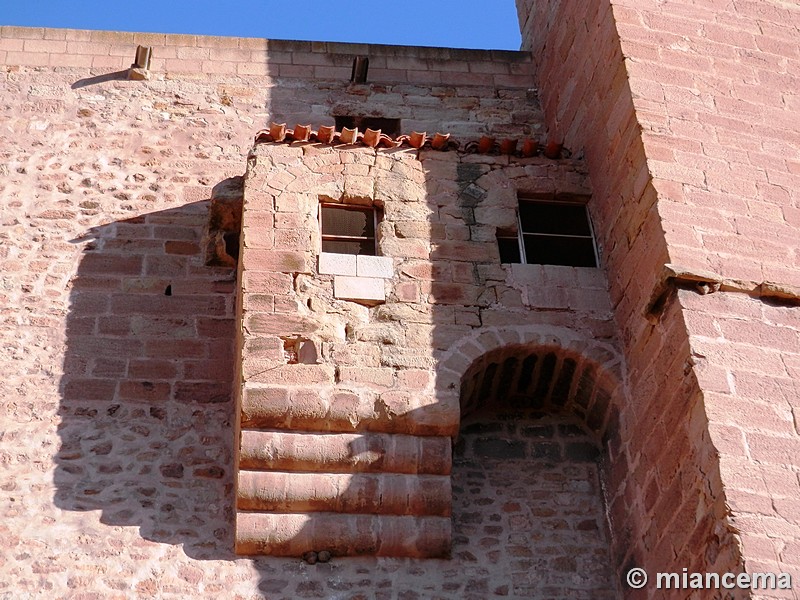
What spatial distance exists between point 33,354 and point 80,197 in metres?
1.62

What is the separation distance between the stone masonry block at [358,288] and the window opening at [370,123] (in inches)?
118

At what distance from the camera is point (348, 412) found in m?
6.74

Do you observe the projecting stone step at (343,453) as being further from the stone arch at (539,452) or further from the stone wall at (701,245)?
the stone wall at (701,245)

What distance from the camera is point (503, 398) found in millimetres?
7520

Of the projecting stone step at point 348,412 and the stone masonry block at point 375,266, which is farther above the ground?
the stone masonry block at point 375,266

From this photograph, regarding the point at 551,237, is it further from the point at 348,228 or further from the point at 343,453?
the point at 343,453

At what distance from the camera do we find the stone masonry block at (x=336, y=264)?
7.36 meters

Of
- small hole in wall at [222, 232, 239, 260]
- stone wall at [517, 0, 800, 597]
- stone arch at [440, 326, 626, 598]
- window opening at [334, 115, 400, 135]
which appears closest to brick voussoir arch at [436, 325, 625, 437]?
stone arch at [440, 326, 626, 598]

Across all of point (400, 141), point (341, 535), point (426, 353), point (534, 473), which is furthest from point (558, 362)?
point (400, 141)

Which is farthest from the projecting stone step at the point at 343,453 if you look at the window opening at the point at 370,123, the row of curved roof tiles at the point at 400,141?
the window opening at the point at 370,123

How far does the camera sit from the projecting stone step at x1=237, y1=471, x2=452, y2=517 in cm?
655

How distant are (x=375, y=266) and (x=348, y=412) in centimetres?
111

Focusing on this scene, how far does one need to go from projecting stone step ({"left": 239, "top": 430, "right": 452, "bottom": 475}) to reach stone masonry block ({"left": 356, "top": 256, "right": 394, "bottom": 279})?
3.65 feet

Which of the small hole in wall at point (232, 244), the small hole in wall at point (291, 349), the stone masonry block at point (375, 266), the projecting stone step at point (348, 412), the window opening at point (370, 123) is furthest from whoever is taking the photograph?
the window opening at point (370, 123)
